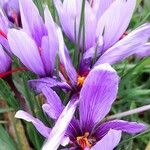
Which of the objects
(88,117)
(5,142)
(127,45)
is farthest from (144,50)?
(5,142)

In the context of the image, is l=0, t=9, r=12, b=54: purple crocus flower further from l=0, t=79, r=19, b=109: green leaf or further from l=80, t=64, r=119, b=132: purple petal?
l=80, t=64, r=119, b=132: purple petal

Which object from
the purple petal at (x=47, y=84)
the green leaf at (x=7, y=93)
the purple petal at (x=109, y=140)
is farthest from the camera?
the green leaf at (x=7, y=93)

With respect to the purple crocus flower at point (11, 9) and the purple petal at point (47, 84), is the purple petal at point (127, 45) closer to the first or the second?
the purple petal at point (47, 84)

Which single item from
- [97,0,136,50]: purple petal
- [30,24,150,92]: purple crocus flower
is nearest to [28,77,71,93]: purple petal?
[30,24,150,92]: purple crocus flower

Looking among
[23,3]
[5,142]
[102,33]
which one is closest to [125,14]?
[102,33]

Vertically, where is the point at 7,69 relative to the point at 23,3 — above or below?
below

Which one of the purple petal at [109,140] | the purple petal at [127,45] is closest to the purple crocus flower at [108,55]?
the purple petal at [127,45]

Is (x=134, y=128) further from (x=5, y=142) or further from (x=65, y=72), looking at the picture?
(x=5, y=142)
